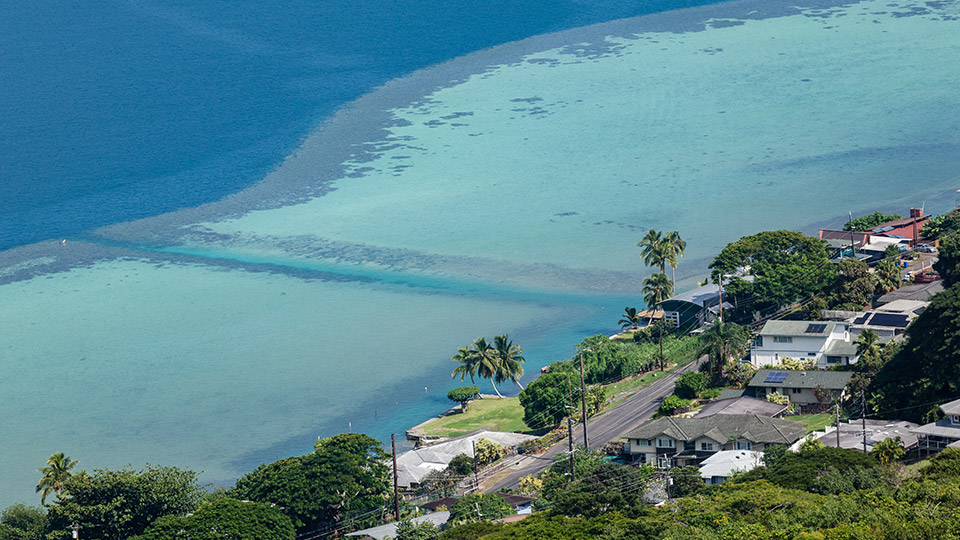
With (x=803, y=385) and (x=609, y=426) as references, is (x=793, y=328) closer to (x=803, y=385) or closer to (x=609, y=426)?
(x=803, y=385)

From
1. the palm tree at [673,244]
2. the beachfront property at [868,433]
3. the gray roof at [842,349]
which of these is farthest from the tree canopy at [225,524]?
the palm tree at [673,244]

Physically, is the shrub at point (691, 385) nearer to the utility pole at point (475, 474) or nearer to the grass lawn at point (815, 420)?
the grass lawn at point (815, 420)

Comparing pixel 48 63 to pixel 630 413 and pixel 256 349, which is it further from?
pixel 630 413

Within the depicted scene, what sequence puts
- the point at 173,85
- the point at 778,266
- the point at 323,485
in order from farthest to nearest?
1. the point at 173,85
2. the point at 778,266
3. the point at 323,485

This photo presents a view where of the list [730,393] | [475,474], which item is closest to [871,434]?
[730,393]

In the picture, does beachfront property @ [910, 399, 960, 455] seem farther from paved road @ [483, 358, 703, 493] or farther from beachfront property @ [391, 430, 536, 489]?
beachfront property @ [391, 430, 536, 489]
